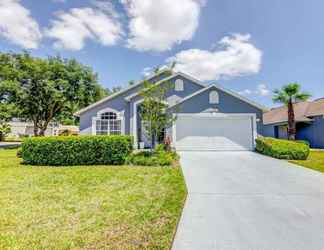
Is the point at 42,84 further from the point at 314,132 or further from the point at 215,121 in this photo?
the point at 314,132

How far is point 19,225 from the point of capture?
405 cm

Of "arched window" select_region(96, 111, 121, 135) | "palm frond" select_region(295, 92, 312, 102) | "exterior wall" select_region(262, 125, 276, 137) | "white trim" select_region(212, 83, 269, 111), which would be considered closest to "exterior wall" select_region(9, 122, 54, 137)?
"arched window" select_region(96, 111, 121, 135)

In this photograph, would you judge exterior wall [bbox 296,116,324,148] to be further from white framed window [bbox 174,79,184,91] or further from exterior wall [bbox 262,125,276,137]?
white framed window [bbox 174,79,184,91]

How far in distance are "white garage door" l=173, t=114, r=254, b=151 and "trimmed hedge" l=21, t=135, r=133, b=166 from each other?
618 centimetres

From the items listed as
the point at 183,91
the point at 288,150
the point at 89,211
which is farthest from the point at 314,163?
the point at 89,211

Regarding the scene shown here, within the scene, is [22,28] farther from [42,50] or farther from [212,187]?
[212,187]

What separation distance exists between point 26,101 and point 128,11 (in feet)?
52.9

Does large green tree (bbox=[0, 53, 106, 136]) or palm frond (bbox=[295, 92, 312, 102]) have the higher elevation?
large green tree (bbox=[0, 53, 106, 136])

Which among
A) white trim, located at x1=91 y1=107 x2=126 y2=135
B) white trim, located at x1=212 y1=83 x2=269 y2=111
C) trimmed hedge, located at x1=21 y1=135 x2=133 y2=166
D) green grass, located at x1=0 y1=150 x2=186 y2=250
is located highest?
white trim, located at x1=212 y1=83 x2=269 y2=111

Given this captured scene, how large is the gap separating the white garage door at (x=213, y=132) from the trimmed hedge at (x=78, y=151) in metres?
6.18

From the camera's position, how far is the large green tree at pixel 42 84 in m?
22.7

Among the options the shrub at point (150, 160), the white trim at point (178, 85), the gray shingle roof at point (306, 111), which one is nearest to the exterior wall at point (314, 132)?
the gray shingle roof at point (306, 111)

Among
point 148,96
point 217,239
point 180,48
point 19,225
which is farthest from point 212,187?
point 180,48

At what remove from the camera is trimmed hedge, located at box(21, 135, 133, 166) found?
1079 centimetres
